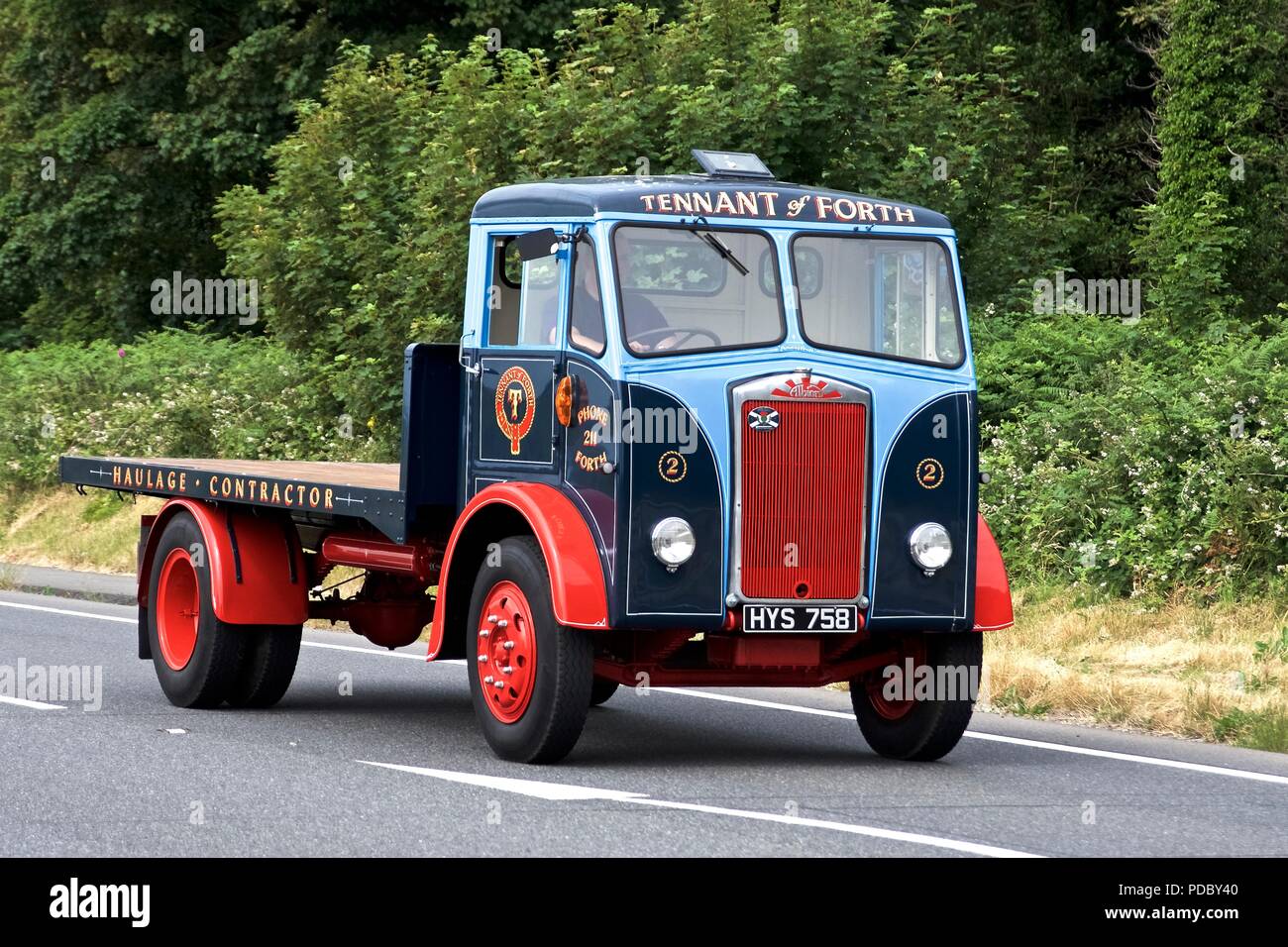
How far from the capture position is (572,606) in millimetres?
9531

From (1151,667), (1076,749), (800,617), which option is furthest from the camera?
(1151,667)

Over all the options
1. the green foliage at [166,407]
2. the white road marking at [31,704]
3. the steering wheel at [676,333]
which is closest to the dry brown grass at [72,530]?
the green foliage at [166,407]

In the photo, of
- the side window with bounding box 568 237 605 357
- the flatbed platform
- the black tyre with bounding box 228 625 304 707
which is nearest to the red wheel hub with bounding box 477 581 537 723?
the flatbed platform

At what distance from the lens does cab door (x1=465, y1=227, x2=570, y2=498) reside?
1023 cm

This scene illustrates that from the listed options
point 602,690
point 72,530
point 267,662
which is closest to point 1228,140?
point 72,530

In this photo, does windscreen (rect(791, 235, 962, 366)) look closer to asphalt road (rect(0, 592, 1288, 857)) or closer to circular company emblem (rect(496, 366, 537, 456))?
circular company emblem (rect(496, 366, 537, 456))

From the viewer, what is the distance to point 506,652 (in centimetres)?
1010

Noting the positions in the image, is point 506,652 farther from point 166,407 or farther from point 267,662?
point 166,407

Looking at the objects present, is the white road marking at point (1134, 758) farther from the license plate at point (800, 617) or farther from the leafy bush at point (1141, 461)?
the leafy bush at point (1141, 461)

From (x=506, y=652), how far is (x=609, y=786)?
97 centimetres

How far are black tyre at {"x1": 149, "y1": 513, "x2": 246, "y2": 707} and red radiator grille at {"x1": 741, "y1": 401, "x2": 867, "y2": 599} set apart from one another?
12.2 feet

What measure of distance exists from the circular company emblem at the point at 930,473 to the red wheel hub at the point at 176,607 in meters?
4.68

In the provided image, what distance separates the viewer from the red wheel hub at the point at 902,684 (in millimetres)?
10516
